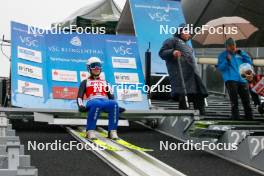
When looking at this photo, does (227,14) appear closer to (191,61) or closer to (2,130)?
(191,61)

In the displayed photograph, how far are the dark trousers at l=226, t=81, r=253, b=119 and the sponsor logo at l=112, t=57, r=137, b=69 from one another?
95.1 inches

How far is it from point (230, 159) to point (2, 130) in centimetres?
301

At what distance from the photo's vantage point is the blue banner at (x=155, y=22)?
42.0ft

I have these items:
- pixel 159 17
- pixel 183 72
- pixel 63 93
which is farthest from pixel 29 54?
pixel 159 17

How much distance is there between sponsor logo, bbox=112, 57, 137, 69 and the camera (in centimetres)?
1106

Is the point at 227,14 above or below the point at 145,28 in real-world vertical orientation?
above

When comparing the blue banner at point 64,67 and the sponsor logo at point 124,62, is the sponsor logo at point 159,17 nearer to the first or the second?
the blue banner at point 64,67

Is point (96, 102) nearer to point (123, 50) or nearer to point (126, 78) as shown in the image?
point (126, 78)

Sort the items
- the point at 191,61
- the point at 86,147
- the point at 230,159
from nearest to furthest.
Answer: the point at 230,159
the point at 86,147
the point at 191,61

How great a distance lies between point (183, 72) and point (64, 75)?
2.39 m

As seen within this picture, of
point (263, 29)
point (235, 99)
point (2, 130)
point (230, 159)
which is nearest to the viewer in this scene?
point (2, 130)

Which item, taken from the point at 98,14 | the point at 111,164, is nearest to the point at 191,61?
the point at 111,164

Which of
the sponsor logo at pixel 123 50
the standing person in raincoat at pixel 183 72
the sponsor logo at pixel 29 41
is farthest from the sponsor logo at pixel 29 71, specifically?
the standing person in raincoat at pixel 183 72

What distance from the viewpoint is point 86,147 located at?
7863mm
